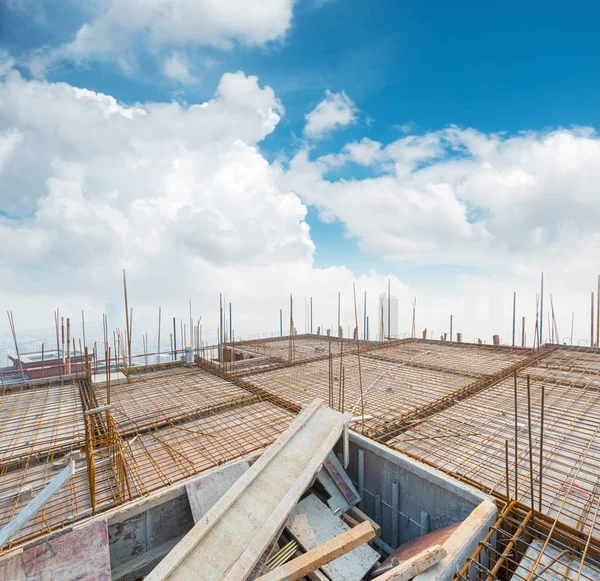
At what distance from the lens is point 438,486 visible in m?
5.77

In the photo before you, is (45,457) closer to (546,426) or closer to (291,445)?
(291,445)

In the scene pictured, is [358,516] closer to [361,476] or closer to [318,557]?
[361,476]

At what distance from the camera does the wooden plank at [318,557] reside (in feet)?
13.6

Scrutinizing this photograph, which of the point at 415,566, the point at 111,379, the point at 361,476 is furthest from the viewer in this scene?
the point at 111,379

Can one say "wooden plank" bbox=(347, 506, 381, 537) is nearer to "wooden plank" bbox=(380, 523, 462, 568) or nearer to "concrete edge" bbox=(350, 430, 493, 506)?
"wooden plank" bbox=(380, 523, 462, 568)

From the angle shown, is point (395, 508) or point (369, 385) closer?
point (395, 508)

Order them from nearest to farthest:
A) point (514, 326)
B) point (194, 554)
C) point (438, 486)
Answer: point (194, 554) → point (438, 486) → point (514, 326)

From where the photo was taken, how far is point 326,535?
5.55 meters

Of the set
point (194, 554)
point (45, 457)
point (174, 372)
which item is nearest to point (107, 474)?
point (45, 457)

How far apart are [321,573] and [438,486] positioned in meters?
2.45

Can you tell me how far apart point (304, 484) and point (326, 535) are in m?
1.01

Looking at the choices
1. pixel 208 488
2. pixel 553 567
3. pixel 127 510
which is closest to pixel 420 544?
pixel 553 567

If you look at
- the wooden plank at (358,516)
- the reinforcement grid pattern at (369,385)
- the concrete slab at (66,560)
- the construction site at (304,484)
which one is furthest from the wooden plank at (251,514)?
the reinforcement grid pattern at (369,385)

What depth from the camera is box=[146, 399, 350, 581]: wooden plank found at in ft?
14.3
